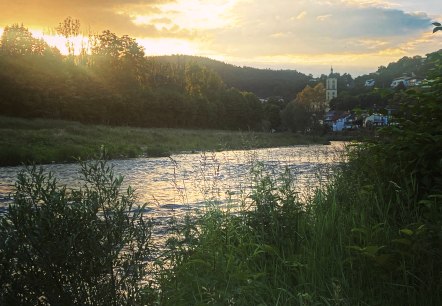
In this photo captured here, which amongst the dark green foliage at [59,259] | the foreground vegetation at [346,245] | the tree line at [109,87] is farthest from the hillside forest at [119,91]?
the dark green foliage at [59,259]

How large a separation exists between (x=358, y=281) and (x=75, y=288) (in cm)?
286

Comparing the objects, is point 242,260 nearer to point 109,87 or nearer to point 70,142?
point 70,142

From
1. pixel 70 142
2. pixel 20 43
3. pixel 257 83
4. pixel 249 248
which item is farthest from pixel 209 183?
pixel 257 83

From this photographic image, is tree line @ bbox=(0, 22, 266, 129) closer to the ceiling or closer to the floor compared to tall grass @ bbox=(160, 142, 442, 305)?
closer to the ceiling

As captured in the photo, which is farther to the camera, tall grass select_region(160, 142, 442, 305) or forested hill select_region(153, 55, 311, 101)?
forested hill select_region(153, 55, 311, 101)

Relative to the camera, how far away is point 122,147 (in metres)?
42.6

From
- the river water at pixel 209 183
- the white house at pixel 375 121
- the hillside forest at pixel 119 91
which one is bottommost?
the river water at pixel 209 183

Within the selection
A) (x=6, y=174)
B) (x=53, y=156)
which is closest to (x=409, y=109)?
(x=6, y=174)

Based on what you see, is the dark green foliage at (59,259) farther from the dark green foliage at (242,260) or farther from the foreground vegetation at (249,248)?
the dark green foliage at (242,260)

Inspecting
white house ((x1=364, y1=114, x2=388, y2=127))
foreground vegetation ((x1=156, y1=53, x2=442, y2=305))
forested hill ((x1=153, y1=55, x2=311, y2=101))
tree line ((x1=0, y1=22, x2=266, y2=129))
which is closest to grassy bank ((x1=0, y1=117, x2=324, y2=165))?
tree line ((x1=0, y1=22, x2=266, y2=129))

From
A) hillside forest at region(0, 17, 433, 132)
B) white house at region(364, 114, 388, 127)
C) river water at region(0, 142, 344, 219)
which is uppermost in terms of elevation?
hillside forest at region(0, 17, 433, 132)

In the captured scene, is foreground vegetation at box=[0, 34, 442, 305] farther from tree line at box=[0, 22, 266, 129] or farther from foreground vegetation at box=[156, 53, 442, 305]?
tree line at box=[0, 22, 266, 129]

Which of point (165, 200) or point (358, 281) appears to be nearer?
point (358, 281)

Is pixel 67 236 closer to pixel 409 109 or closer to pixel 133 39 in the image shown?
pixel 409 109
